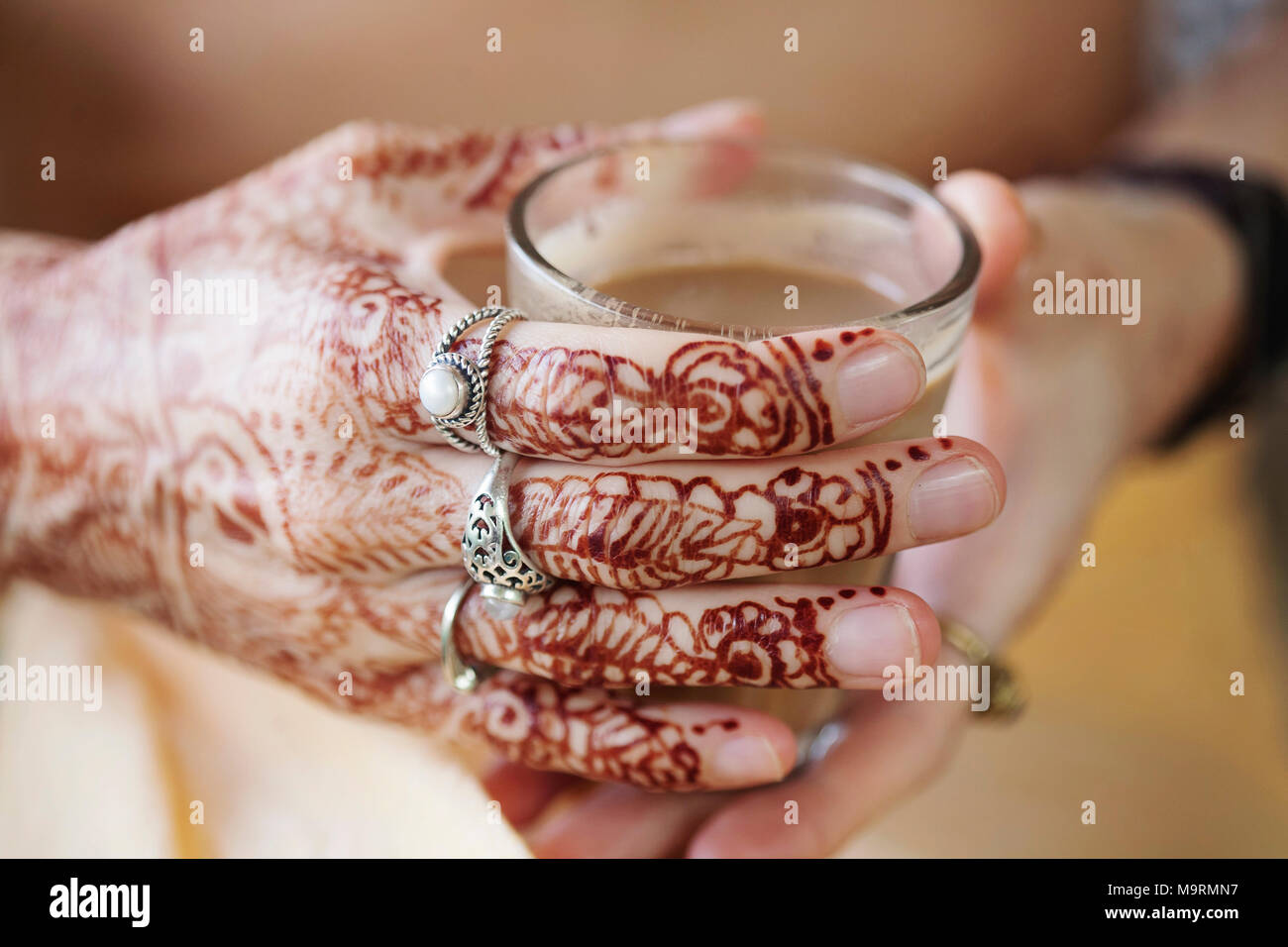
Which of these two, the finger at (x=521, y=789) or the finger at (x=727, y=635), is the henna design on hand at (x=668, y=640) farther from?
the finger at (x=521, y=789)

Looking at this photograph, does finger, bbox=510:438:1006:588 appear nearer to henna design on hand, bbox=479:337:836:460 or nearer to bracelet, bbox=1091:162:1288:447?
henna design on hand, bbox=479:337:836:460

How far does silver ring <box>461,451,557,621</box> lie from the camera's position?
544 mm

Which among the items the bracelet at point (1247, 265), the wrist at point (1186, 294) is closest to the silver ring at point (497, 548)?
the wrist at point (1186, 294)

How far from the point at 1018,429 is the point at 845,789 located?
0.35 m

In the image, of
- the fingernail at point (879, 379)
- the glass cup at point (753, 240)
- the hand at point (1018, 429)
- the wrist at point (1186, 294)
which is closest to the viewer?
the fingernail at point (879, 379)

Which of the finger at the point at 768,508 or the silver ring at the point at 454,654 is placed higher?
the finger at the point at 768,508

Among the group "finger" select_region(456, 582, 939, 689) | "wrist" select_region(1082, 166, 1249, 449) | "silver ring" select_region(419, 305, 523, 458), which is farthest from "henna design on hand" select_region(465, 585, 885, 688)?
"wrist" select_region(1082, 166, 1249, 449)

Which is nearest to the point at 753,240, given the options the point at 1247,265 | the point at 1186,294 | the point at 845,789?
the point at 845,789

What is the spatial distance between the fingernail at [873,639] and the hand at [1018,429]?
0.18 m

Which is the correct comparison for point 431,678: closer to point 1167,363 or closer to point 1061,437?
point 1061,437

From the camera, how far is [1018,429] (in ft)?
2.90

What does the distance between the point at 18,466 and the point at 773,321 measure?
0.55 m

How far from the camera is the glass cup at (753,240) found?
60 centimetres
